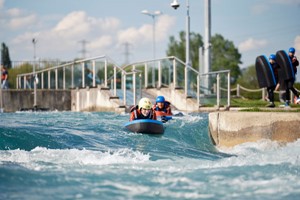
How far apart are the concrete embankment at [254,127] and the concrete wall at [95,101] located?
436 inches

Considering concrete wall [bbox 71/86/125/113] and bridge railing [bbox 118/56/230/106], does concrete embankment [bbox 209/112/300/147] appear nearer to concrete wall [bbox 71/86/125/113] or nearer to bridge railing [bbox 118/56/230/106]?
bridge railing [bbox 118/56/230/106]

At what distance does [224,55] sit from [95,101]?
59.4 meters

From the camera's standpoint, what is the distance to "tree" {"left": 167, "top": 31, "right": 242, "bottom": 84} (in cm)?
8206

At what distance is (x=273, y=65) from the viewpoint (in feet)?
56.4


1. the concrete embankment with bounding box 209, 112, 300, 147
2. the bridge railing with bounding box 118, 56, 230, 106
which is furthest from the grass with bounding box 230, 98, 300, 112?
the concrete embankment with bounding box 209, 112, 300, 147

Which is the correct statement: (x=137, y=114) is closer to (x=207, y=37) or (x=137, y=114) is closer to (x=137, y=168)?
(x=137, y=168)

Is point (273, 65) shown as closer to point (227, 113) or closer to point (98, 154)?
point (227, 113)

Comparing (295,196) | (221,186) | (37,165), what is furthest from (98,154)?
(295,196)

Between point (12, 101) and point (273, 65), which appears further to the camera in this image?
point (12, 101)

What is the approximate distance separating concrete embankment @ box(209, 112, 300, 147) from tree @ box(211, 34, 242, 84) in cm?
6793

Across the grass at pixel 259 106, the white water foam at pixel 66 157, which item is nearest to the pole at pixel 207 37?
the grass at pixel 259 106

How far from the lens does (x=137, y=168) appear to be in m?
10.4

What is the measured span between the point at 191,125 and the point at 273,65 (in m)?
3.12

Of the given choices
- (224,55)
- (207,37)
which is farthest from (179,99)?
(224,55)
